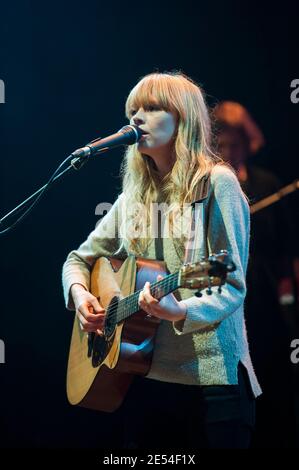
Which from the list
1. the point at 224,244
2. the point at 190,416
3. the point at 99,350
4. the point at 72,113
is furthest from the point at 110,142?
the point at 72,113

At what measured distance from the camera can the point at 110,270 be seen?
240 centimetres

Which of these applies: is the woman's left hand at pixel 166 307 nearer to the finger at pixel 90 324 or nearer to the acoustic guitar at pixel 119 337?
the acoustic guitar at pixel 119 337

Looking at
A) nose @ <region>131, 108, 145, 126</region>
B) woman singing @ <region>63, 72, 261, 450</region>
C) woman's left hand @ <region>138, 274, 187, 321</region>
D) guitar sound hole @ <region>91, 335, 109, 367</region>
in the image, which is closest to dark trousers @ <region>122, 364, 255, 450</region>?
woman singing @ <region>63, 72, 261, 450</region>

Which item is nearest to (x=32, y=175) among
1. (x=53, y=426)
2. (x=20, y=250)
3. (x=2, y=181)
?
(x=2, y=181)

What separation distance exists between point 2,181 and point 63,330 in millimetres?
936

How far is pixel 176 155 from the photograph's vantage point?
2164 millimetres

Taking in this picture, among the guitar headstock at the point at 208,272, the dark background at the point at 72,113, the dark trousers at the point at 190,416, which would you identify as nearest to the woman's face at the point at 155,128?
the guitar headstock at the point at 208,272

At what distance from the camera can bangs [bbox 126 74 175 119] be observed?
85.7 inches

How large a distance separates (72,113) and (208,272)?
2266 mm

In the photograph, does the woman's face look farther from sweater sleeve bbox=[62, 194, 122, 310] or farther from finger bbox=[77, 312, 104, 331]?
finger bbox=[77, 312, 104, 331]

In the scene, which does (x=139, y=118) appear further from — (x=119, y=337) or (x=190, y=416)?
(x=190, y=416)

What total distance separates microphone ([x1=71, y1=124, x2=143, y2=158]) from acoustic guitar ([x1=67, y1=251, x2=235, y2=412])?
39 cm

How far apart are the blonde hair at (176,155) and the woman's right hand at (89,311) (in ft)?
0.87
